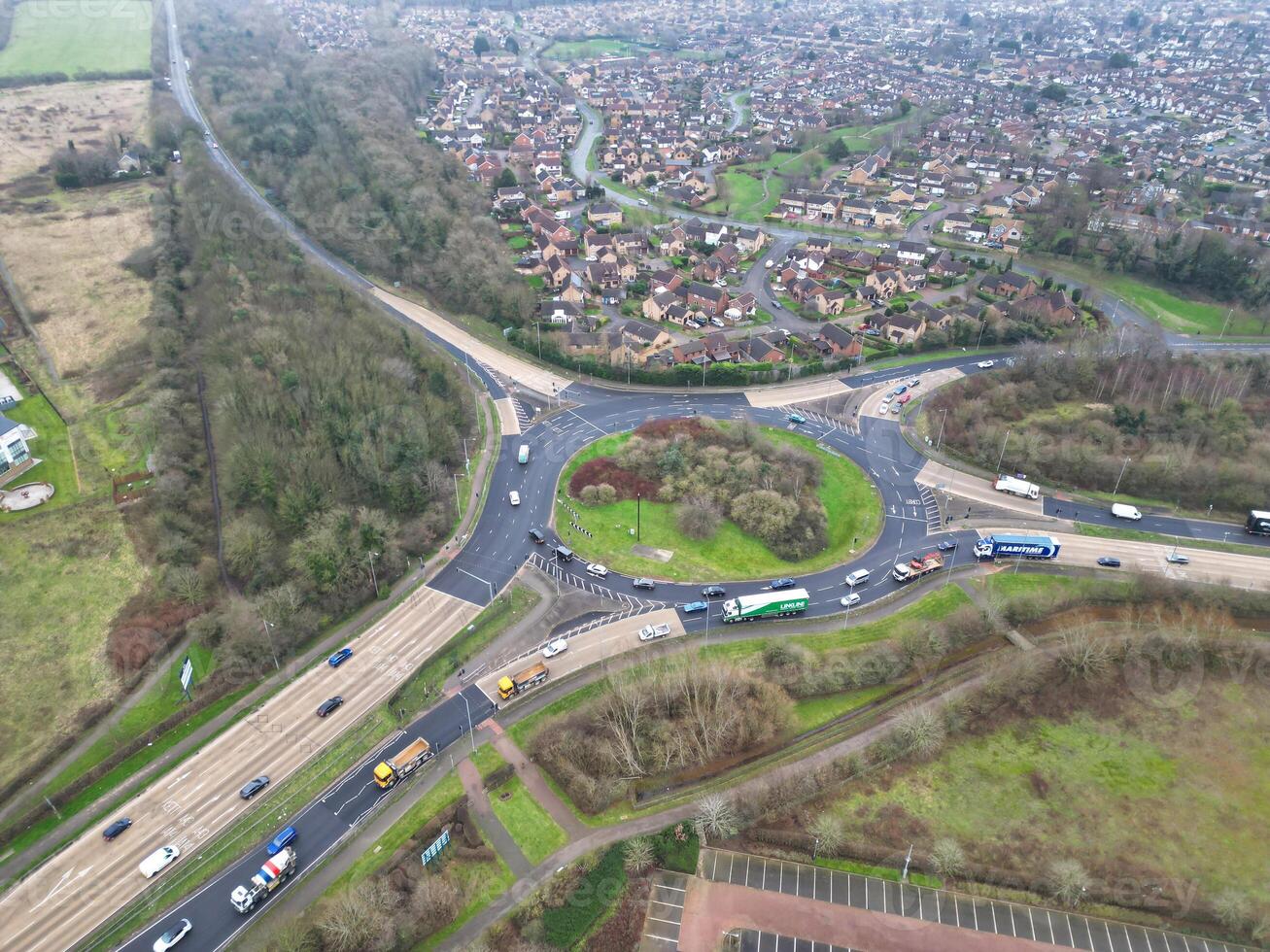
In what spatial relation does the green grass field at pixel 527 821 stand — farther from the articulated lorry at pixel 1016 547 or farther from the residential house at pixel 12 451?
the residential house at pixel 12 451

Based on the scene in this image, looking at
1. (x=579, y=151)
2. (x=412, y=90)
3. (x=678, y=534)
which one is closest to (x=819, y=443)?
(x=678, y=534)

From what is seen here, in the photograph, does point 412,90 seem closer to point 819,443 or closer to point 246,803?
point 819,443

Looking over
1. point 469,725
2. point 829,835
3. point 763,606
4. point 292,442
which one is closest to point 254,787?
point 469,725

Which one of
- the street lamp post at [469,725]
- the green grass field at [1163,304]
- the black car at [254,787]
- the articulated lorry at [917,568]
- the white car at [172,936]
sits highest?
the green grass field at [1163,304]

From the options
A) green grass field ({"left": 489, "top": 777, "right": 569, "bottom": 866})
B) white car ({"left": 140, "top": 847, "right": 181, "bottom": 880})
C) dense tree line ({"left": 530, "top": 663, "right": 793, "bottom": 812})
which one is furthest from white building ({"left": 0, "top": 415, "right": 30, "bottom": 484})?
dense tree line ({"left": 530, "top": 663, "right": 793, "bottom": 812})

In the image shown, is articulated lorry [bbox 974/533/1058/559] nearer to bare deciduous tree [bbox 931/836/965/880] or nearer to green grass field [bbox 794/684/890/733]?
green grass field [bbox 794/684/890/733]

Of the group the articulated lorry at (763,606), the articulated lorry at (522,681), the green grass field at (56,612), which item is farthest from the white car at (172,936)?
the articulated lorry at (763,606)
